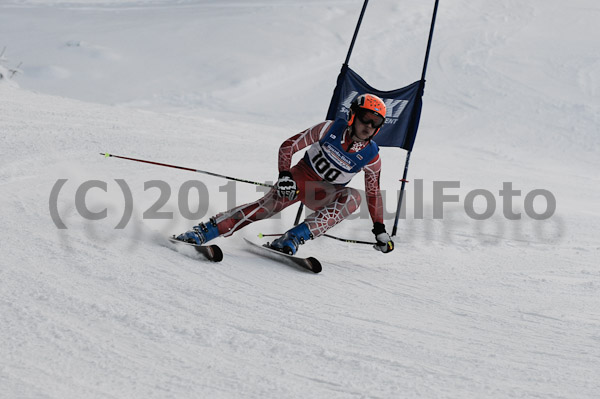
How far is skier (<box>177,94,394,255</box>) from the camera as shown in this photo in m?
4.42

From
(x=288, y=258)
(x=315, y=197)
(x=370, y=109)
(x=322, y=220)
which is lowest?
(x=288, y=258)

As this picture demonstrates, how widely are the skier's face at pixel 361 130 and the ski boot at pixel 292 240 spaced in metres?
0.73

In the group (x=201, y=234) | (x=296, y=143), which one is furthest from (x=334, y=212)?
(x=201, y=234)

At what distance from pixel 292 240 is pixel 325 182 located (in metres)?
0.63

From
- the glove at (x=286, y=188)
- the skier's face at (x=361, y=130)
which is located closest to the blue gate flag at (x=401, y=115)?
the skier's face at (x=361, y=130)

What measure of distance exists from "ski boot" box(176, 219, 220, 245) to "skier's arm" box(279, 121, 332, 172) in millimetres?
A: 654

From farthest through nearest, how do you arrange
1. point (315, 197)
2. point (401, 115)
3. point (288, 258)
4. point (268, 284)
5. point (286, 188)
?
1. point (401, 115)
2. point (315, 197)
3. point (286, 188)
4. point (288, 258)
5. point (268, 284)

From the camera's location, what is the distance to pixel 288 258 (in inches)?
167

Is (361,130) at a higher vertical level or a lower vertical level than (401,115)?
lower

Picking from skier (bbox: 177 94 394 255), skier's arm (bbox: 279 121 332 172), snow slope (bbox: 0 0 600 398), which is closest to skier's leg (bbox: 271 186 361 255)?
skier (bbox: 177 94 394 255)

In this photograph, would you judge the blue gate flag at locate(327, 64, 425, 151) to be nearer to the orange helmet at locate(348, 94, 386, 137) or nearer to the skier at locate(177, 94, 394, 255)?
the skier at locate(177, 94, 394, 255)

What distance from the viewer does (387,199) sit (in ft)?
23.2

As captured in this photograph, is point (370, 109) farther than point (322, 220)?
No

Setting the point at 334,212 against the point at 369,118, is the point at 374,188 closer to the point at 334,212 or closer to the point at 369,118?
the point at 334,212
